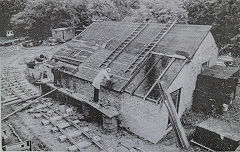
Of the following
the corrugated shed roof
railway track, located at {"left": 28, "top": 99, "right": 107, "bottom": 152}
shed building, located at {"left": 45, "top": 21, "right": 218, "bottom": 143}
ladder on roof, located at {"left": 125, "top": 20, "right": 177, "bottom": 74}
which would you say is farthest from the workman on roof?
ladder on roof, located at {"left": 125, "top": 20, "right": 177, "bottom": 74}

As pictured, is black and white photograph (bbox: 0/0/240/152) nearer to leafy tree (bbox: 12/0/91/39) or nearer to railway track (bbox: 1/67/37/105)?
railway track (bbox: 1/67/37/105)

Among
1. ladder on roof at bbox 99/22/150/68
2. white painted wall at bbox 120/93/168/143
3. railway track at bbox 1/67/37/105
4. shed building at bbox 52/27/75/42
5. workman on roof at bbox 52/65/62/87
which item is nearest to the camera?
white painted wall at bbox 120/93/168/143

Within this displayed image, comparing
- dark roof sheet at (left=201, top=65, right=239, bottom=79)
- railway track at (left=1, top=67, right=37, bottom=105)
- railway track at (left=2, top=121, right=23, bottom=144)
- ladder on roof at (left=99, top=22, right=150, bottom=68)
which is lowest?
railway track at (left=1, top=67, right=37, bottom=105)

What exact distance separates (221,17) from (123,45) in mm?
11513

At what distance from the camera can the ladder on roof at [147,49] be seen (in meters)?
14.3

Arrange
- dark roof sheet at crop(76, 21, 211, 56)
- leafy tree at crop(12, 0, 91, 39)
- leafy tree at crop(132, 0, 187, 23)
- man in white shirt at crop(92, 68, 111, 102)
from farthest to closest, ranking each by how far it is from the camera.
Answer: leafy tree at crop(12, 0, 91, 39) < leafy tree at crop(132, 0, 187, 23) < dark roof sheet at crop(76, 21, 211, 56) < man in white shirt at crop(92, 68, 111, 102)

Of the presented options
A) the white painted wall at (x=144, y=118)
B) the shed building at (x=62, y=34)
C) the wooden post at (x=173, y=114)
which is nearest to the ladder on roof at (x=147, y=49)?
the white painted wall at (x=144, y=118)

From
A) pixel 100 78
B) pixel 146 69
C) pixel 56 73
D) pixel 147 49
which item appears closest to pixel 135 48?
pixel 147 49

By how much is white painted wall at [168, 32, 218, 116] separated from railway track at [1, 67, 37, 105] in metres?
10.1

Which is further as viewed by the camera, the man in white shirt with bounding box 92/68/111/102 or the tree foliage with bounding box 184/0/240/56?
the tree foliage with bounding box 184/0/240/56

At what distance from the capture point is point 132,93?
12602 millimetres

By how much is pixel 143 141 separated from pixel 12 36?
24.9 metres

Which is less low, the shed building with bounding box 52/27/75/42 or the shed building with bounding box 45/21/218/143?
the shed building with bounding box 45/21/218/143

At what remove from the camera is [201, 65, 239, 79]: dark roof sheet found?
49.0 feet
